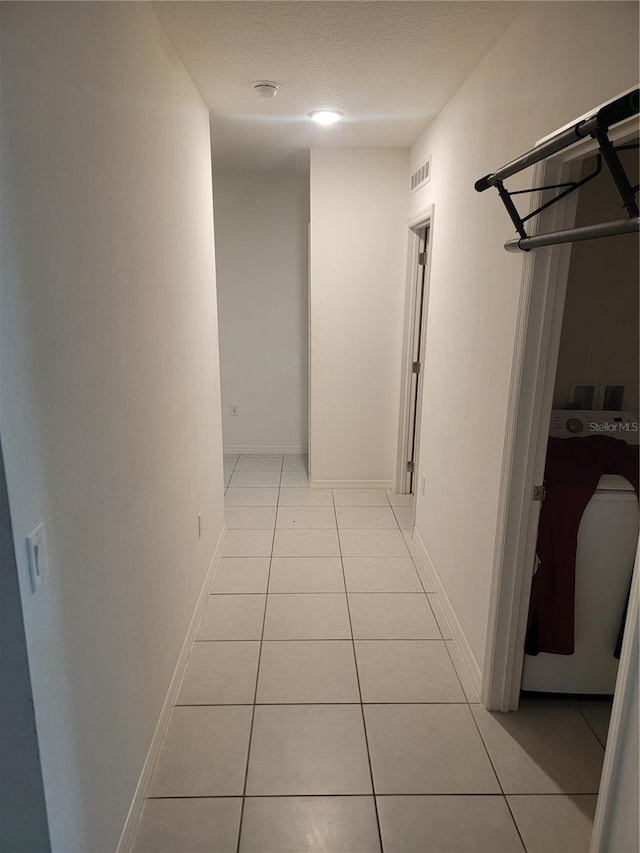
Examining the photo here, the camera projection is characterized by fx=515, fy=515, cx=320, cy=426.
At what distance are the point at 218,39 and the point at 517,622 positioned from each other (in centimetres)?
256

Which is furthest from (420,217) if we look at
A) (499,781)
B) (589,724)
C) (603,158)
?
(499,781)

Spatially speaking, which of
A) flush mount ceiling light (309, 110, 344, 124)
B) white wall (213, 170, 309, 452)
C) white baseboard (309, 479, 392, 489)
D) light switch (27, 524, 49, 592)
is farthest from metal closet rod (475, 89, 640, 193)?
white wall (213, 170, 309, 452)

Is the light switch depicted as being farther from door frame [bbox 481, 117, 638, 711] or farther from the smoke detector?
the smoke detector

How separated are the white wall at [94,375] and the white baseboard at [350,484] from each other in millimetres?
2240

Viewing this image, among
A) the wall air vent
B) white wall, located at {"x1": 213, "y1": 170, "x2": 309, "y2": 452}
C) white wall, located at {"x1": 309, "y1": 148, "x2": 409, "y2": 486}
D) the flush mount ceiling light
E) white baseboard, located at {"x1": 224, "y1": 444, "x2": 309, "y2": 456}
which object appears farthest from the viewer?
white baseboard, located at {"x1": 224, "y1": 444, "x2": 309, "y2": 456}

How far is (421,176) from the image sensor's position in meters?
3.38

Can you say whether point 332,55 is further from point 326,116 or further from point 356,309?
point 356,309

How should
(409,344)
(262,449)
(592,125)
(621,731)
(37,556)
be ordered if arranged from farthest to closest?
(262,449) → (409,344) → (621,731) → (592,125) → (37,556)

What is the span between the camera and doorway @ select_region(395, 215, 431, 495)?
12.6 ft

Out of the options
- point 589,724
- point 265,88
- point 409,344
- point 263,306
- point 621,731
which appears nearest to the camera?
point 621,731

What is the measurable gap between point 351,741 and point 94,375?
1.61m

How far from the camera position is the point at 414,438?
13.9 ft

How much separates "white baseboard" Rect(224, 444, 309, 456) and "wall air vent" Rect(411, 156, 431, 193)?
2.64 metres

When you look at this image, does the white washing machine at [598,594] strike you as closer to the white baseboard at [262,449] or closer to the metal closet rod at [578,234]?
the metal closet rod at [578,234]
